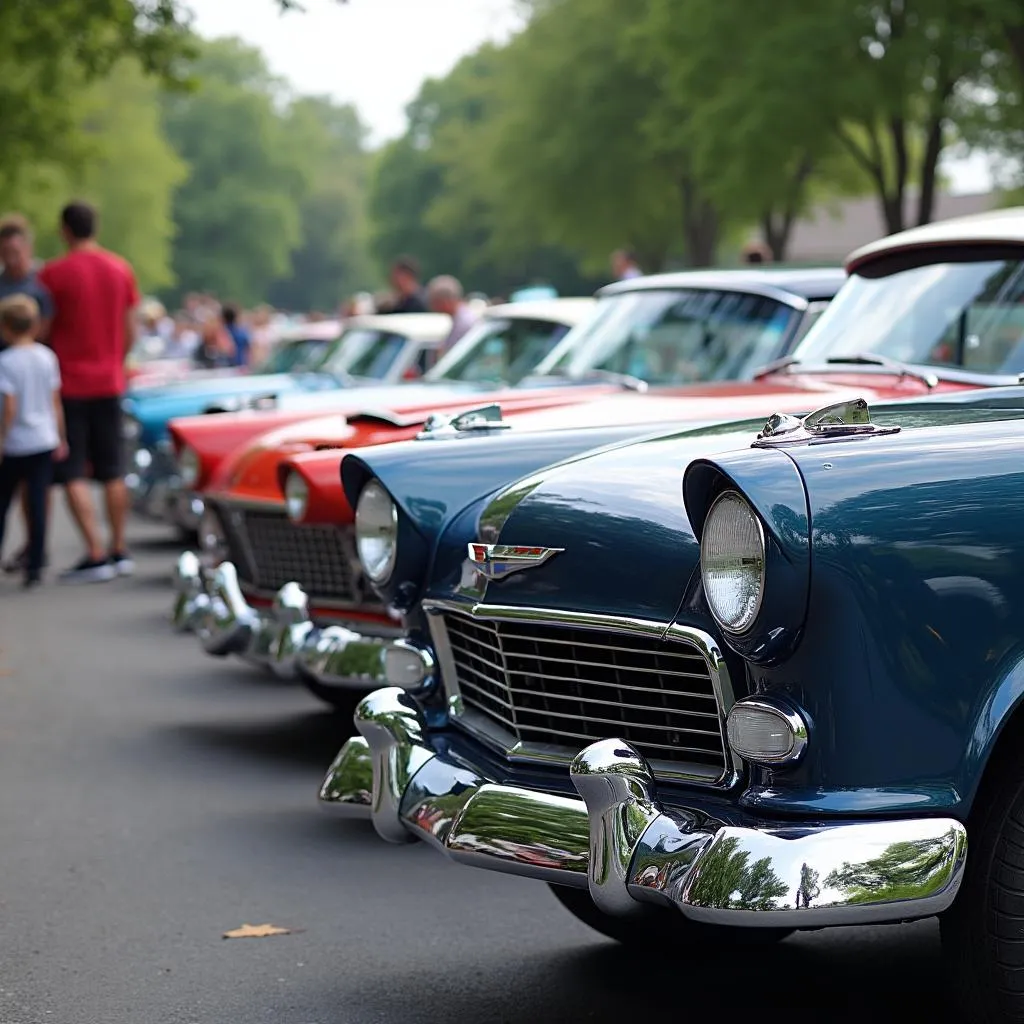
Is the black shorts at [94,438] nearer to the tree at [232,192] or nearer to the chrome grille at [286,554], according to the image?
the chrome grille at [286,554]

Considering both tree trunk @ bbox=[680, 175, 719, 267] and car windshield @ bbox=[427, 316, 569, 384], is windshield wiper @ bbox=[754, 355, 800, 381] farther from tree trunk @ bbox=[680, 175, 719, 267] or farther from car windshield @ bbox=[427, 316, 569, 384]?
tree trunk @ bbox=[680, 175, 719, 267]

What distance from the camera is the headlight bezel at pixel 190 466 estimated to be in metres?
8.01

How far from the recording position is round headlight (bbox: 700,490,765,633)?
3.05 meters

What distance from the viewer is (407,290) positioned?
14547 mm

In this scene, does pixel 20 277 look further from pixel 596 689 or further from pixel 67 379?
pixel 596 689

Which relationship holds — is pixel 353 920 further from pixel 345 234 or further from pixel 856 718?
pixel 345 234

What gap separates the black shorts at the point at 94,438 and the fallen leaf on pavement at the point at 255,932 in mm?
7299

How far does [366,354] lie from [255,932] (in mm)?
8101

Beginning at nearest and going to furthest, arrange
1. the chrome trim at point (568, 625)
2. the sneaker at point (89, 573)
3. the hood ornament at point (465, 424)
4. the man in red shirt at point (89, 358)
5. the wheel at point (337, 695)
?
1. the chrome trim at point (568, 625)
2. the hood ornament at point (465, 424)
3. the wheel at point (337, 695)
4. the man in red shirt at point (89, 358)
5. the sneaker at point (89, 573)

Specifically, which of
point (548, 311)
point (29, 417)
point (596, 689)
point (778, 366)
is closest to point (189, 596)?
point (778, 366)

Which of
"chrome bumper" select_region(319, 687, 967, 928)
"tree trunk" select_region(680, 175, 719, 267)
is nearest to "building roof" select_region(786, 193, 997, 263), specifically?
"tree trunk" select_region(680, 175, 719, 267)

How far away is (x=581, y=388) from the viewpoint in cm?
695

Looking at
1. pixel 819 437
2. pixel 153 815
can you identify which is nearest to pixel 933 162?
pixel 153 815

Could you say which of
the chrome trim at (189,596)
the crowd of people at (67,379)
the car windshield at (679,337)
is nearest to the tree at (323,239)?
the crowd of people at (67,379)
